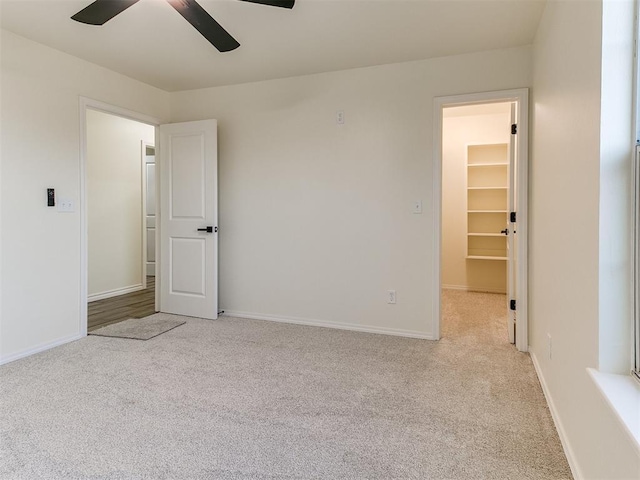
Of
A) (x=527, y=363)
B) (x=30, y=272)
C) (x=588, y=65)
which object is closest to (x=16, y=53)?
(x=30, y=272)

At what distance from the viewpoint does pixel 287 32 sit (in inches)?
109

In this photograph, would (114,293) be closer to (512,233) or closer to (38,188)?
(38,188)

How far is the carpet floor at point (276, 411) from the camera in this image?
5.21ft

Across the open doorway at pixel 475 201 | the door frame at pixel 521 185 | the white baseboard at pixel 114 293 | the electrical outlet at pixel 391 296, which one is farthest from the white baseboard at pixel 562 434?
the white baseboard at pixel 114 293

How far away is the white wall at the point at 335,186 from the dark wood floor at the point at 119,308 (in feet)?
3.37

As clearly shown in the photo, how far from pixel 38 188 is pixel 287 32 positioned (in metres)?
2.23

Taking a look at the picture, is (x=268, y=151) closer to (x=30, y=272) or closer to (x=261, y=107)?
(x=261, y=107)

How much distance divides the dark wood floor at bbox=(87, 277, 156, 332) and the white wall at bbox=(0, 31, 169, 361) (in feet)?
1.99

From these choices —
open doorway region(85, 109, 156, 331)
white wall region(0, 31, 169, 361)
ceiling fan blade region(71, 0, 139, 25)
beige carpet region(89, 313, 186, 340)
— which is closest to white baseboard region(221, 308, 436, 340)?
beige carpet region(89, 313, 186, 340)

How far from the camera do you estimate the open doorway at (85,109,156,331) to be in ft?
15.6

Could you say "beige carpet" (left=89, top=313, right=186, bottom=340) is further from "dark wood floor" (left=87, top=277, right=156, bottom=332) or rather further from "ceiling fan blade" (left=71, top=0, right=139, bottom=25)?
"ceiling fan blade" (left=71, top=0, right=139, bottom=25)

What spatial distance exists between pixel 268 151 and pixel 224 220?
87cm

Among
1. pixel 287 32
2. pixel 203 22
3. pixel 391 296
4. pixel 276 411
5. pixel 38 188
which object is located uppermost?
pixel 287 32

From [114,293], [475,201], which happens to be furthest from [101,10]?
[475,201]
